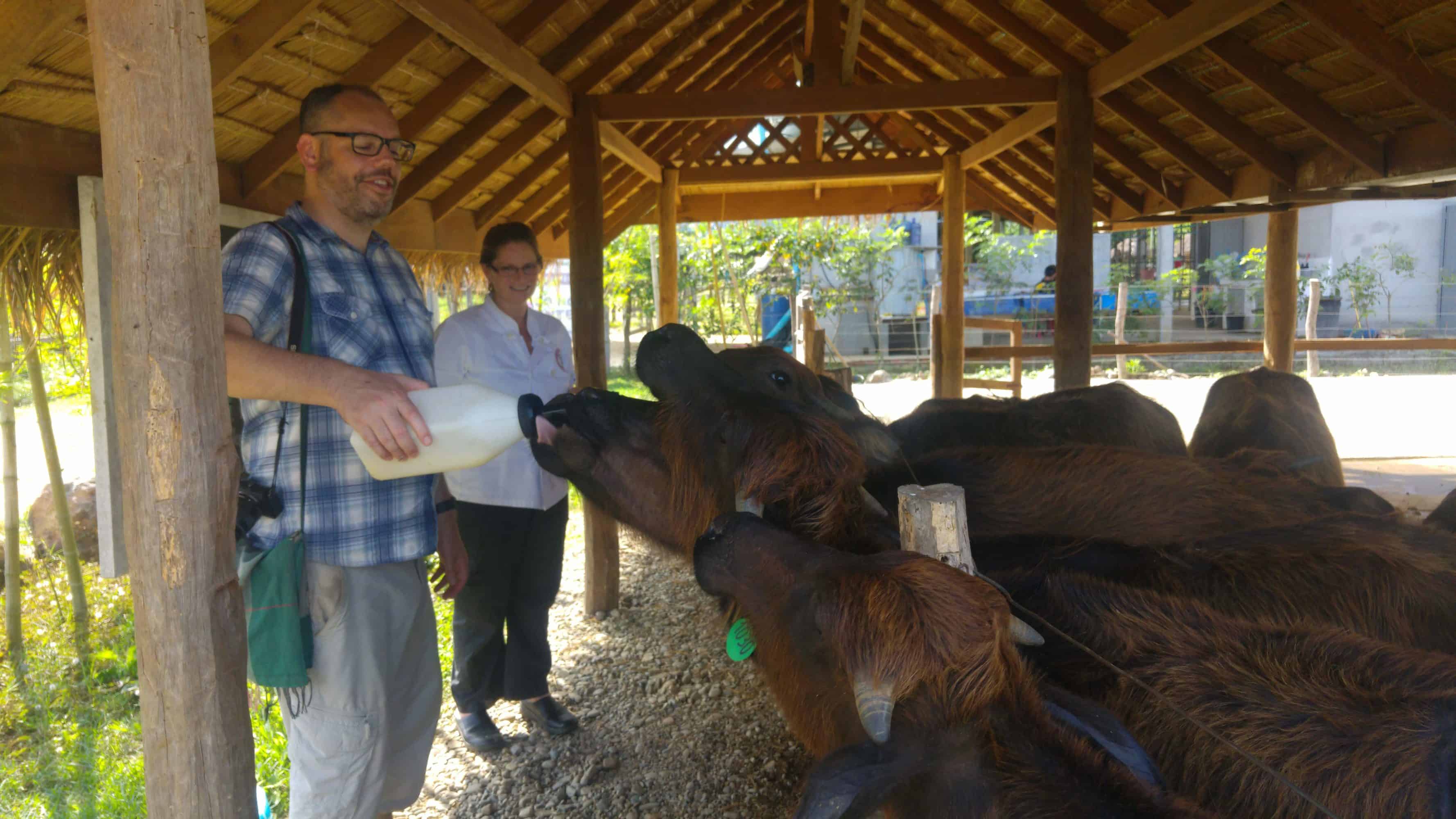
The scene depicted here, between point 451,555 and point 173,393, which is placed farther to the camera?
point 451,555

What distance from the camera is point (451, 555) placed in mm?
2861

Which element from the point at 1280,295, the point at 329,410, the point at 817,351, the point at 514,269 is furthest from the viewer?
the point at 817,351

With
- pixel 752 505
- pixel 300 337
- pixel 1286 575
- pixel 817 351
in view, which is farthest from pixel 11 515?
pixel 817 351

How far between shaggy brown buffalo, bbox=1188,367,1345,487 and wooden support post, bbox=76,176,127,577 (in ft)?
17.8

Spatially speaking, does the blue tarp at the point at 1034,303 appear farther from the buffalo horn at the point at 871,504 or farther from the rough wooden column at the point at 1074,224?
the buffalo horn at the point at 871,504

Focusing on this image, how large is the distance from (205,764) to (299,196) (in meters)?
3.79

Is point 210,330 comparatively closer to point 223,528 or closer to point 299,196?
point 223,528

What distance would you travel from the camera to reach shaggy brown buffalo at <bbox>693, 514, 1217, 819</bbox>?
159cm

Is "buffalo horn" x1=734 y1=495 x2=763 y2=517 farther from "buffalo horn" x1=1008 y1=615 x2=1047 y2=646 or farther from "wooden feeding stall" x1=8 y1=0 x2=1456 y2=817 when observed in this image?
"wooden feeding stall" x1=8 y1=0 x2=1456 y2=817

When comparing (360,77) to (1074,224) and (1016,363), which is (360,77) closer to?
(1074,224)

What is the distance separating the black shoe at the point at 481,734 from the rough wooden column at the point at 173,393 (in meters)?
2.48

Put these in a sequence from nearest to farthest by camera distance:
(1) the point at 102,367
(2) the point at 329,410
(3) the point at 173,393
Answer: (3) the point at 173,393, (2) the point at 329,410, (1) the point at 102,367

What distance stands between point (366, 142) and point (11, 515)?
4297 mm

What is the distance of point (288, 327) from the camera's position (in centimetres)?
220
